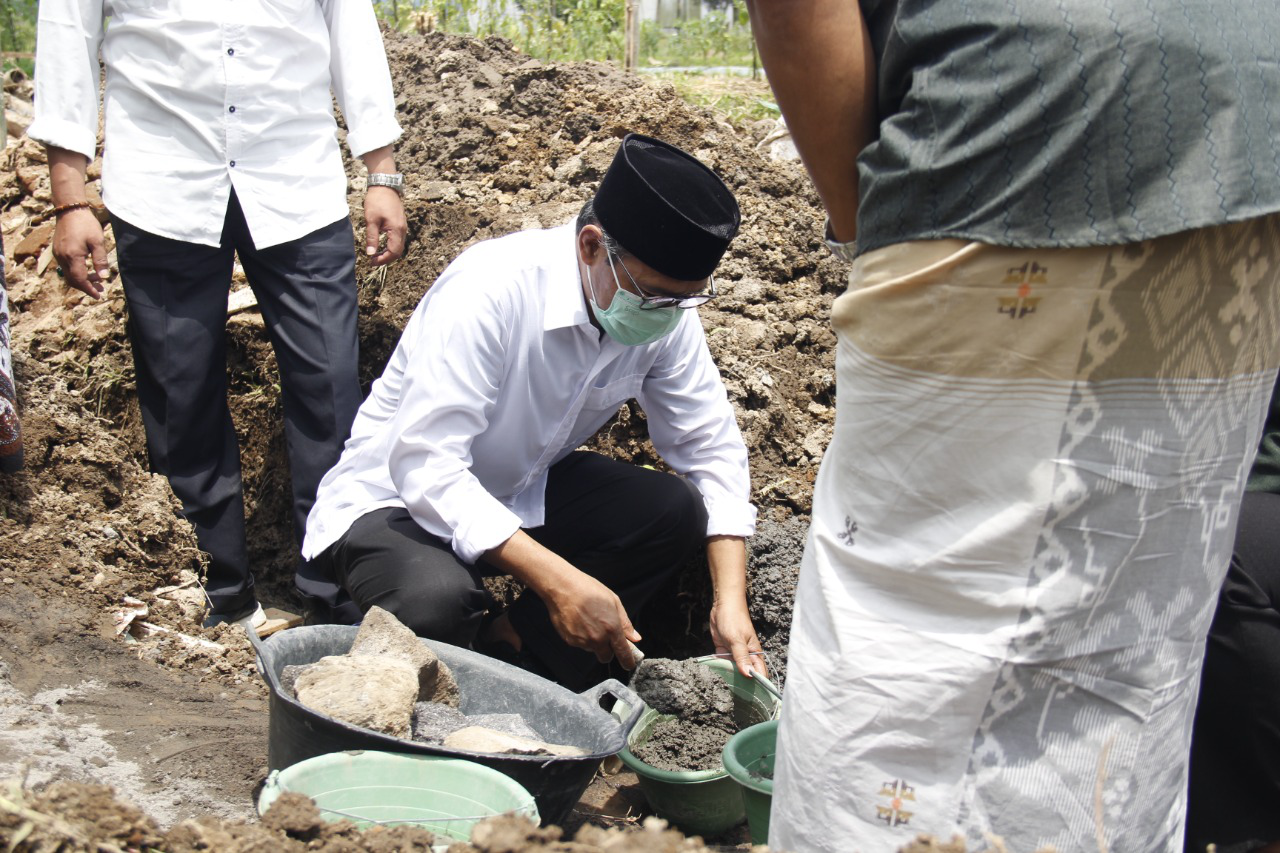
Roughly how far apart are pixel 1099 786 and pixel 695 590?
87.2 inches

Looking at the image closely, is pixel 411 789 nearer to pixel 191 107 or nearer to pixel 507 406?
pixel 507 406

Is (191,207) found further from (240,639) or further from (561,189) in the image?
(561,189)

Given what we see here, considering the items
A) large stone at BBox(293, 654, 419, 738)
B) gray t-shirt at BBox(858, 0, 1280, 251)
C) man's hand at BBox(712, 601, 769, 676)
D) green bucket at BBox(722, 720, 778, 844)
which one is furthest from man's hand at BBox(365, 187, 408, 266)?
gray t-shirt at BBox(858, 0, 1280, 251)

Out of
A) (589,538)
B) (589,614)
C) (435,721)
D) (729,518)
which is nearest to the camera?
(435,721)

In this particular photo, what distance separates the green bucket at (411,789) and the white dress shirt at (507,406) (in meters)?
0.71

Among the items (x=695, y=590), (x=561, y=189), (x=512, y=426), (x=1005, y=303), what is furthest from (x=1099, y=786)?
Result: (x=561, y=189)

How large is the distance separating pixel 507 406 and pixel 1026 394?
185 cm

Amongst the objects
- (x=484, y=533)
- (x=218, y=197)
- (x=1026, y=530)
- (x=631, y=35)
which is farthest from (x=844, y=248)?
(x=631, y=35)

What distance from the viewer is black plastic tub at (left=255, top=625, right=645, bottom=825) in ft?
6.36

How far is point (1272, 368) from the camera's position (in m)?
1.40

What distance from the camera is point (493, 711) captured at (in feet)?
7.97

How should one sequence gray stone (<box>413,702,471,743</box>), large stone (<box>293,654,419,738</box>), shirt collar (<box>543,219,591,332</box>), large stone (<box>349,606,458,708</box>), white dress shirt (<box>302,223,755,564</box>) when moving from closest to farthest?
large stone (<box>293,654,419,738</box>) < gray stone (<box>413,702,471,743</box>) < large stone (<box>349,606,458,708</box>) < white dress shirt (<box>302,223,755,564</box>) < shirt collar (<box>543,219,591,332</box>)

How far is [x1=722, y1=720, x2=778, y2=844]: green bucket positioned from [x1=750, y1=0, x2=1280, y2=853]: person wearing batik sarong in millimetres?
708

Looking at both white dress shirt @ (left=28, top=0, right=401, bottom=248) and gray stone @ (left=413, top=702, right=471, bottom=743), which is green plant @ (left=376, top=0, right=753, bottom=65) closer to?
white dress shirt @ (left=28, top=0, right=401, bottom=248)
